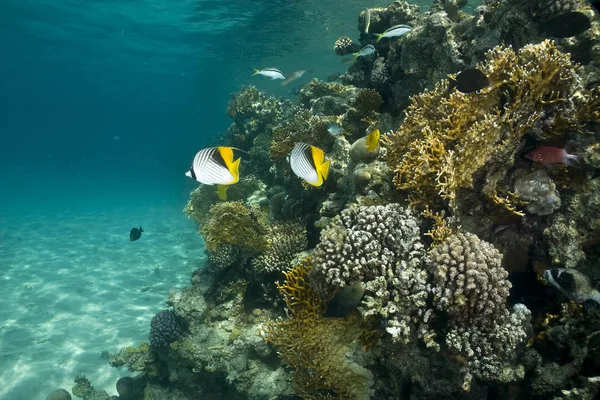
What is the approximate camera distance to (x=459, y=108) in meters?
4.07

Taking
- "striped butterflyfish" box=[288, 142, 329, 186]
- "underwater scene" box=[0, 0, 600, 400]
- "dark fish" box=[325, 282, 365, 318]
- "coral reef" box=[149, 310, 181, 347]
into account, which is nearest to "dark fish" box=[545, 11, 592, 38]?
→ "underwater scene" box=[0, 0, 600, 400]

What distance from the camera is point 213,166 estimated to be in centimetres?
292

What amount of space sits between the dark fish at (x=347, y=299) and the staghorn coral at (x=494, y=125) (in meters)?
1.38

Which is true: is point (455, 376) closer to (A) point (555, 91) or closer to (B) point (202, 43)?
(A) point (555, 91)

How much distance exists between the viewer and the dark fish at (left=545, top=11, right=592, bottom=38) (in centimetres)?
379

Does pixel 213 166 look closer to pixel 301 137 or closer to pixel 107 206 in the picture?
pixel 301 137

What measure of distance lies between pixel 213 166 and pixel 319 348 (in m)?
2.47

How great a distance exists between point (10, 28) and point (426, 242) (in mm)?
48897

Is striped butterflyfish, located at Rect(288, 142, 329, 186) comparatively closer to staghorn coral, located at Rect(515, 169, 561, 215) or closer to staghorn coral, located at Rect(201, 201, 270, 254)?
staghorn coral, located at Rect(515, 169, 561, 215)

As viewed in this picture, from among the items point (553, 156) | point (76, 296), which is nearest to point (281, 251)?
point (553, 156)

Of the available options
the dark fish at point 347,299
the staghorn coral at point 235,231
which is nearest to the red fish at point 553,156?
the dark fish at point 347,299

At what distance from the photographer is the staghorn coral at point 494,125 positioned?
3.76 meters

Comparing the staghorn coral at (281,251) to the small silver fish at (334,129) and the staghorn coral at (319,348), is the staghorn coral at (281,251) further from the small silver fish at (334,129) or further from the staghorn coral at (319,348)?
the small silver fish at (334,129)

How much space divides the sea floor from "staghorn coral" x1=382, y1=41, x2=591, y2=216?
32.8 feet
